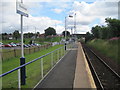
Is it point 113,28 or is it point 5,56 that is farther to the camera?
point 113,28

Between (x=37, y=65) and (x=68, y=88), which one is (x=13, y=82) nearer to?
(x=37, y=65)

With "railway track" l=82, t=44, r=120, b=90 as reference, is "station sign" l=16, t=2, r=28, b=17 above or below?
above

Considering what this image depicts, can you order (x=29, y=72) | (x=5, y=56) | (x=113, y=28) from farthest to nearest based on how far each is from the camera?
(x=113, y=28), (x=5, y=56), (x=29, y=72)

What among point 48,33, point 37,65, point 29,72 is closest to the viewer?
point 37,65

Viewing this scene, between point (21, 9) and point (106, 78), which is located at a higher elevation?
point (21, 9)

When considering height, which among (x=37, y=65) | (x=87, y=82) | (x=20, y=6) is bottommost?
(x=87, y=82)

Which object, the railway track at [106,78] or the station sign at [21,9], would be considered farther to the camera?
the railway track at [106,78]

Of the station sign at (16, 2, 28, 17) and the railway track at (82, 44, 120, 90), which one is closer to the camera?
the station sign at (16, 2, 28, 17)

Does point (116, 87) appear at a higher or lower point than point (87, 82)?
lower

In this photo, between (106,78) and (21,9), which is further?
(106,78)

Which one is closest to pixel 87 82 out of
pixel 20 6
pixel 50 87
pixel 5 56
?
pixel 50 87

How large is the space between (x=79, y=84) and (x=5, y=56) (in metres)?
14.1

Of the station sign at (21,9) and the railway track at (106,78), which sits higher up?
the station sign at (21,9)

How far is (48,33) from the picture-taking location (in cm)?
13962
